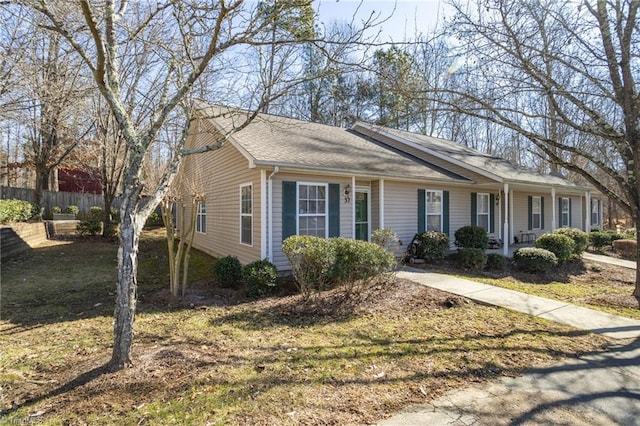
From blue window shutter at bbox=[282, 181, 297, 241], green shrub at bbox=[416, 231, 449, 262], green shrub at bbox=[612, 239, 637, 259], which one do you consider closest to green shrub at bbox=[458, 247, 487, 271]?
green shrub at bbox=[416, 231, 449, 262]

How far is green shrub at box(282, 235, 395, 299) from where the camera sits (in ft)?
19.5

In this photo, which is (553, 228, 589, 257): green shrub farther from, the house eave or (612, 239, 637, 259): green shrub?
the house eave

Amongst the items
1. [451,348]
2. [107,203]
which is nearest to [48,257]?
[107,203]

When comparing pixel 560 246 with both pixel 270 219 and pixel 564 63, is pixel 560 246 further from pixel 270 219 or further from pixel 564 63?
pixel 270 219

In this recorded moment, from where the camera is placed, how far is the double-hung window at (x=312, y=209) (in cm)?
889

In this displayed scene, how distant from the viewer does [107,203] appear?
14.8m

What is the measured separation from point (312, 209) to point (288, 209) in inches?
30.7

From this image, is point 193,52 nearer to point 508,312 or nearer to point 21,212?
point 508,312

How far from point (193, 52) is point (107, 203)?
38.1ft

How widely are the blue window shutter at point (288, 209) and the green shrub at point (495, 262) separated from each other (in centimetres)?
634

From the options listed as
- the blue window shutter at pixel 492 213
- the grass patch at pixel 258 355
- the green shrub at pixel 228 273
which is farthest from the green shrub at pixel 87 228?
the blue window shutter at pixel 492 213

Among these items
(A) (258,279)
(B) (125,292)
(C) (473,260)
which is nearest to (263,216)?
(A) (258,279)

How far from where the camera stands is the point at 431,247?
10.6 metres

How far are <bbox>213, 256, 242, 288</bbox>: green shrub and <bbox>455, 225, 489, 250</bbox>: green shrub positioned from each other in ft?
26.0
